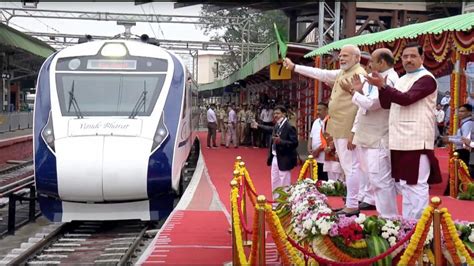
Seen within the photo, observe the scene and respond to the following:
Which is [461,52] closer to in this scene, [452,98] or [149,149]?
[452,98]

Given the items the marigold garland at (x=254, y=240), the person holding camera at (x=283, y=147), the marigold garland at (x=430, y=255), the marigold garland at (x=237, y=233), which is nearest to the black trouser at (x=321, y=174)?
the person holding camera at (x=283, y=147)

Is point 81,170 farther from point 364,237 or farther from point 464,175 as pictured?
point 464,175

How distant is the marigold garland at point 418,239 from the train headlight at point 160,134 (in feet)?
17.4

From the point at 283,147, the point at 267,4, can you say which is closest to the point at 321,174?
the point at 283,147

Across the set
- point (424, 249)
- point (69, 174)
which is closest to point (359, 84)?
point (424, 249)

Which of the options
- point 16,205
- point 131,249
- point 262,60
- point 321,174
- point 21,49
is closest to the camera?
point 131,249

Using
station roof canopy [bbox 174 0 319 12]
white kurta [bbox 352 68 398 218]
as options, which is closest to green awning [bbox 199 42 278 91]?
station roof canopy [bbox 174 0 319 12]

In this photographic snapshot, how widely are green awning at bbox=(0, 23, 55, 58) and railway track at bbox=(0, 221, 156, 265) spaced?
7503mm

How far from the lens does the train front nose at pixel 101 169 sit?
870cm

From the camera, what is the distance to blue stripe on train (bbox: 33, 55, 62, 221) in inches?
349

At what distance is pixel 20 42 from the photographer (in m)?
18.3

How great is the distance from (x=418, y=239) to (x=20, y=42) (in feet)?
53.1

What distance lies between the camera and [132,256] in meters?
8.09

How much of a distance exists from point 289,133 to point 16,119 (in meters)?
17.5
